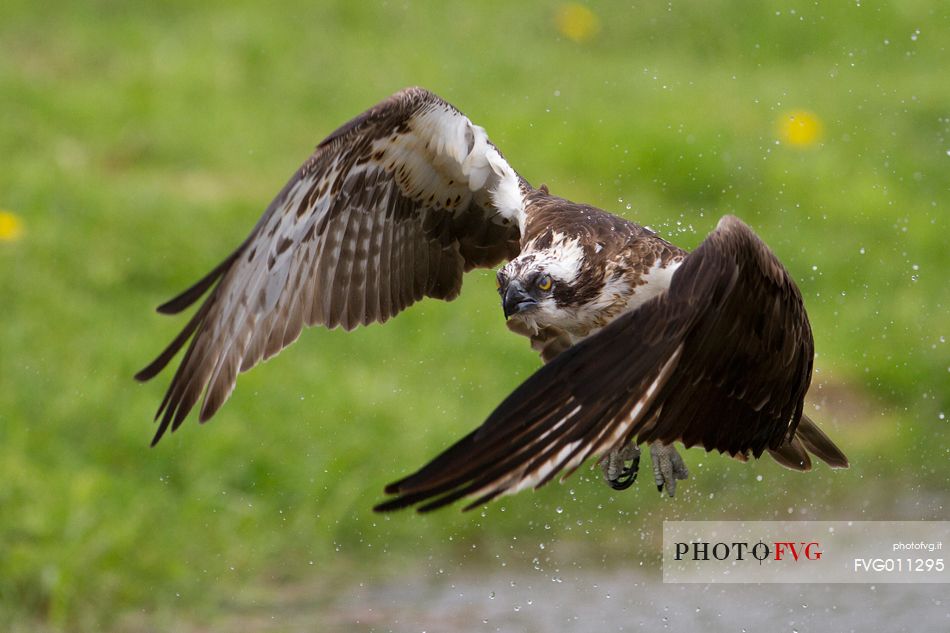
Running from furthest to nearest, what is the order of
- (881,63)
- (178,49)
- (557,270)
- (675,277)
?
(881,63), (178,49), (557,270), (675,277)

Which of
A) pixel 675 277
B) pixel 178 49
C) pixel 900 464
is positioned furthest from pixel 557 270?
pixel 178 49

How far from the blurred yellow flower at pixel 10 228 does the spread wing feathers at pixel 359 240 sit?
3590 millimetres

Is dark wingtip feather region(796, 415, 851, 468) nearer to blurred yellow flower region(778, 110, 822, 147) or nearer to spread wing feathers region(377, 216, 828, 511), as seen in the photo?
spread wing feathers region(377, 216, 828, 511)

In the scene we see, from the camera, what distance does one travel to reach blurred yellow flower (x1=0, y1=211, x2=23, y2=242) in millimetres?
9469

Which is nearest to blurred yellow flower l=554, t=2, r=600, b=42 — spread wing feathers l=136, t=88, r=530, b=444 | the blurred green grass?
the blurred green grass

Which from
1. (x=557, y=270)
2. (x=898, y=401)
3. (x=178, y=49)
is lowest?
(x=557, y=270)

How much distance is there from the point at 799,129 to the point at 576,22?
2.37 metres

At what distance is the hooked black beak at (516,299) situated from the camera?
18.5ft

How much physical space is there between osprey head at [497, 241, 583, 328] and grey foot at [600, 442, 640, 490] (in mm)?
815

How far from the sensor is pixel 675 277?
4875 millimetres

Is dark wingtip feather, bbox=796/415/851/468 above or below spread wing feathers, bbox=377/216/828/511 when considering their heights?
above

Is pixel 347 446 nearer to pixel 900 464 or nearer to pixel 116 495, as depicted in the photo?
pixel 116 495

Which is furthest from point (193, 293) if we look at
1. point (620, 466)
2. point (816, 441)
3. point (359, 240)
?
point (816, 441)

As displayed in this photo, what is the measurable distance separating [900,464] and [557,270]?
12.5ft
